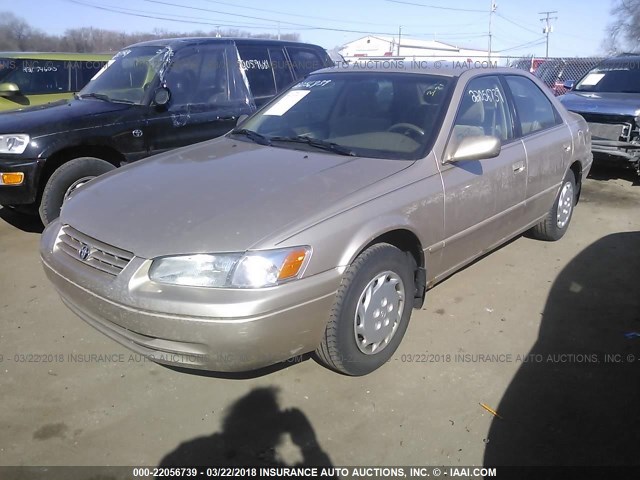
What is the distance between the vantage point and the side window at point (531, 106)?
13.7 ft

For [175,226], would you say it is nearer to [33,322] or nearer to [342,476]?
[342,476]

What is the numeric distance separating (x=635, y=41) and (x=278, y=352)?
66.5 m

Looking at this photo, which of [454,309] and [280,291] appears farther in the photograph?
[454,309]

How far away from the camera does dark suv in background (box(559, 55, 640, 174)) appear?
714cm

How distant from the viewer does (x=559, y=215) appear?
16.2 feet

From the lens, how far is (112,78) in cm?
569

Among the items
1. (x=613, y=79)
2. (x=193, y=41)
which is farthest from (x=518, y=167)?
(x=613, y=79)

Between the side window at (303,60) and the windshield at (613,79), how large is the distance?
4757 millimetres

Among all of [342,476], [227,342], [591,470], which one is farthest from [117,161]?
[591,470]

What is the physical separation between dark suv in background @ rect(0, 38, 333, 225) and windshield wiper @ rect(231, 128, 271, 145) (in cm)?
166

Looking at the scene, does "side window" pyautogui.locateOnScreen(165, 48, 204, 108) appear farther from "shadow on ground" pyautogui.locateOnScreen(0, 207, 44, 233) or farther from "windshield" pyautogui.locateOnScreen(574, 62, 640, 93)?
"windshield" pyautogui.locateOnScreen(574, 62, 640, 93)

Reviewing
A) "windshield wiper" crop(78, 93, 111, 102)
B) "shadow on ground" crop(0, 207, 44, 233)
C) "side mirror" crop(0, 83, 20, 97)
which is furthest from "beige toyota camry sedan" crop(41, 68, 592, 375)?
"side mirror" crop(0, 83, 20, 97)

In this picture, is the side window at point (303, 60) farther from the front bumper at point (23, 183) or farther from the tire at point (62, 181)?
the front bumper at point (23, 183)

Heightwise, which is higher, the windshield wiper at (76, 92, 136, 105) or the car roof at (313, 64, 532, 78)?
the car roof at (313, 64, 532, 78)
